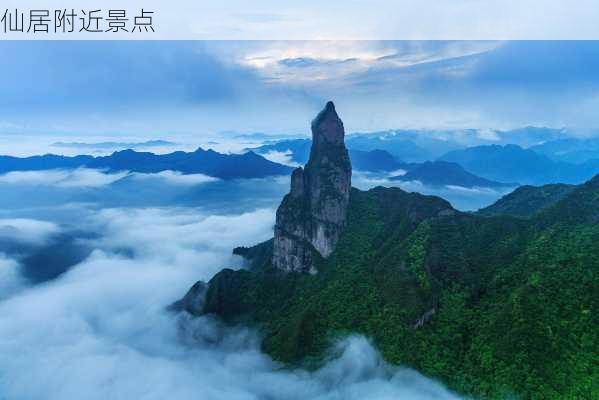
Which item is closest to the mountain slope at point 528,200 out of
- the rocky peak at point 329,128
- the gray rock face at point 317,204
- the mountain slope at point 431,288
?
the mountain slope at point 431,288

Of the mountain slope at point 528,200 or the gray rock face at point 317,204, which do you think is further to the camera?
the mountain slope at point 528,200

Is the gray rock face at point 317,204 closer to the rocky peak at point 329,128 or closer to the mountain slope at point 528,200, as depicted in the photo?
the rocky peak at point 329,128

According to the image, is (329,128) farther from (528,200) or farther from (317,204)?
(528,200)

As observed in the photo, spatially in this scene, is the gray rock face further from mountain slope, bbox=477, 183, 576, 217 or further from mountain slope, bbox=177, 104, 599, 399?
mountain slope, bbox=477, 183, 576, 217

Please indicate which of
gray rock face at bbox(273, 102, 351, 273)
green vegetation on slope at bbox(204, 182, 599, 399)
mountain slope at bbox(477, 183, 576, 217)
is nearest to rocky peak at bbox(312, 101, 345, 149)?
gray rock face at bbox(273, 102, 351, 273)

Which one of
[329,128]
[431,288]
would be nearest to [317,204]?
[329,128]

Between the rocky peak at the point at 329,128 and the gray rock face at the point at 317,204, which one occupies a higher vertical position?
the rocky peak at the point at 329,128
